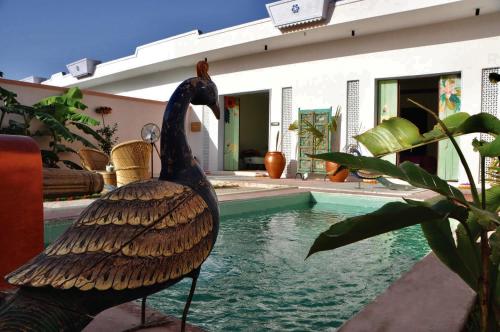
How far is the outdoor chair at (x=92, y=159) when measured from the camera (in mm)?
7797

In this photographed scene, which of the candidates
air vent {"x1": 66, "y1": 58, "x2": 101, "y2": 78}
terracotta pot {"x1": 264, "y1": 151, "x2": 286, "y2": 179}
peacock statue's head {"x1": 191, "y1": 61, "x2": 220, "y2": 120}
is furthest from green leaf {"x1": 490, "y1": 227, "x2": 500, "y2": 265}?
air vent {"x1": 66, "y1": 58, "x2": 101, "y2": 78}

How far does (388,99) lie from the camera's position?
9.27 metres

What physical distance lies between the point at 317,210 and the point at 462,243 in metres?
4.94

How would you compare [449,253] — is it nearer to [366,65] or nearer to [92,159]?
[92,159]

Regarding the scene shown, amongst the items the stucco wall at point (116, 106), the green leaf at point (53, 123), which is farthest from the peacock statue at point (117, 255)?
the stucco wall at point (116, 106)

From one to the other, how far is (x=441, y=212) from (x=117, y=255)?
828 millimetres

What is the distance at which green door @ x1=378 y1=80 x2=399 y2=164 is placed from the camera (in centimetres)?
919

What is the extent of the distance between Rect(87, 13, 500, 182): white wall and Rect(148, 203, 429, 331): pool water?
17.2 ft

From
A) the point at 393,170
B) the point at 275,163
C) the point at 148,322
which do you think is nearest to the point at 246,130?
the point at 275,163

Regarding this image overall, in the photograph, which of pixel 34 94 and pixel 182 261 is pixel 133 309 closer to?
pixel 182 261

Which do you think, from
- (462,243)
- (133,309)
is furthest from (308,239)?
(462,243)

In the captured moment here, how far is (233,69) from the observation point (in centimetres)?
1173

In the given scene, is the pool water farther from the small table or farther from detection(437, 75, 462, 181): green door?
detection(437, 75, 462, 181): green door

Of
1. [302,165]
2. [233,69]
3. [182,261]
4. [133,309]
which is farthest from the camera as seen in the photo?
[233,69]
